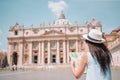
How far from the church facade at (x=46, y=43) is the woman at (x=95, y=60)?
42822 mm


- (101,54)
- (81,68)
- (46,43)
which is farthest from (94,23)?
(81,68)

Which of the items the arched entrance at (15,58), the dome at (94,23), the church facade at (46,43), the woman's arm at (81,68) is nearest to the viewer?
the woman's arm at (81,68)

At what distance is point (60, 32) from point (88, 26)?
19.5ft

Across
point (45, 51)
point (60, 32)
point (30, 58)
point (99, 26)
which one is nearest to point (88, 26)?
point (99, 26)

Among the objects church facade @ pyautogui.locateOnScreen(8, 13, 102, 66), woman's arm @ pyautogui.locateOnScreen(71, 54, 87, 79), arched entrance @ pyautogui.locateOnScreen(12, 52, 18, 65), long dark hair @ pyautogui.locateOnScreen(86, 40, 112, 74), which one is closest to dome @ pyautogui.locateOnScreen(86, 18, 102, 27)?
church facade @ pyautogui.locateOnScreen(8, 13, 102, 66)

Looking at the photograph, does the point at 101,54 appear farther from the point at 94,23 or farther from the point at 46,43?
the point at 46,43

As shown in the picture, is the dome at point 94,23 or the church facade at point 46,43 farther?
the church facade at point 46,43

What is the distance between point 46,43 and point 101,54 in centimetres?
4521

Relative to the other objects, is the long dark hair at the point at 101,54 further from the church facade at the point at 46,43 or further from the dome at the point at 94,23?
the dome at the point at 94,23

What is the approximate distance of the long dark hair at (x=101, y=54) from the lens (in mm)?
2074

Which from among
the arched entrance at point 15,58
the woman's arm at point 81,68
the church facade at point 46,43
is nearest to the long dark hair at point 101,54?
the woman's arm at point 81,68

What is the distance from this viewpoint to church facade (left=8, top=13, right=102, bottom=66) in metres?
45.9

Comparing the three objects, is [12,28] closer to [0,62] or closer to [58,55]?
[0,62]

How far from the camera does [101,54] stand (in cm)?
210
